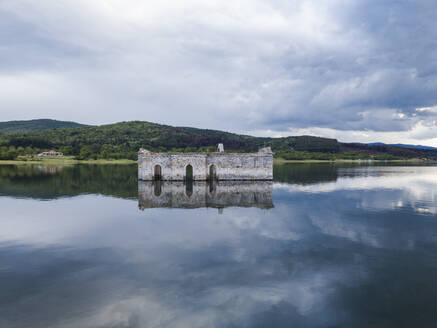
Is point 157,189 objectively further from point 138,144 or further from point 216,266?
point 138,144

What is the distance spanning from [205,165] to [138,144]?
103 meters

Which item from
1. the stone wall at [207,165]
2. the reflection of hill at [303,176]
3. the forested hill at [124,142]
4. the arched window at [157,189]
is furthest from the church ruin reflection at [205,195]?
the forested hill at [124,142]

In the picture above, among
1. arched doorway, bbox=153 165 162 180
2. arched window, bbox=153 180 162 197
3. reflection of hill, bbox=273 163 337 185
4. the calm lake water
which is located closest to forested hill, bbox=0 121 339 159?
reflection of hill, bbox=273 163 337 185

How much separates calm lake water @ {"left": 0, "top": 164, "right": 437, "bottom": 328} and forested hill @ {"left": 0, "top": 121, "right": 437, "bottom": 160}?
90.3 metres

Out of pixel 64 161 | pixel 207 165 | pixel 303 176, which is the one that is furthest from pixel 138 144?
pixel 207 165

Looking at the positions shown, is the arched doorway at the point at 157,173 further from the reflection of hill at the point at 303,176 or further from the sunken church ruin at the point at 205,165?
the reflection of hill at the point at 303,176

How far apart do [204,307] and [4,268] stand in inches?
390

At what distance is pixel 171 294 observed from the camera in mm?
Answer: 10188

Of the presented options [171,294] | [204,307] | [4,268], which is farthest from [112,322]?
[4,268]

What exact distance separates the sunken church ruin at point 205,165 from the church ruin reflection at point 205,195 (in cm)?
160

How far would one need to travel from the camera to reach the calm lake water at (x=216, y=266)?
9055 millimetres

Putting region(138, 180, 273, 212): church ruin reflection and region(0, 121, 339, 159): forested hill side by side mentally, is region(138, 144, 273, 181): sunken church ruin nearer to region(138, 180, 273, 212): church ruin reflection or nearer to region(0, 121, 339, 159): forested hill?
region(138, 180, 273, 212): church ruin reflection

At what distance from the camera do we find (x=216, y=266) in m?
12.5

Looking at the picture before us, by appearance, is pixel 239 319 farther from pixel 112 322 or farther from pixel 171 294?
pixel 112 322
